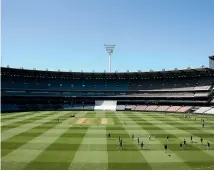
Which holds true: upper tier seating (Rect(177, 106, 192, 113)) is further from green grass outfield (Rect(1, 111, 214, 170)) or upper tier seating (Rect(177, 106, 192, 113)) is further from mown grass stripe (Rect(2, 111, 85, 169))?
mown grass stripe (Rect(2, 111, 85, 169))

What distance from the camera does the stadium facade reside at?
91.8 m

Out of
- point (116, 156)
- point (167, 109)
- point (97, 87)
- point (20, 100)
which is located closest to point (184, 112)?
point (167, 109)

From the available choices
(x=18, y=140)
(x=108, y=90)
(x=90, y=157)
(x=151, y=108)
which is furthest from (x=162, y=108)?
(x=90, y=157)

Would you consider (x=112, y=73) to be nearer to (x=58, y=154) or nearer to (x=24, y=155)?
(x=58, y=154)

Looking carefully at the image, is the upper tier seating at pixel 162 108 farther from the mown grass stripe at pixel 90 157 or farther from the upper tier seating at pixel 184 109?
the mown grass stripe at pixel 90 157

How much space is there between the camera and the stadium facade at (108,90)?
301 feet

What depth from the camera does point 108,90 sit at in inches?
4190

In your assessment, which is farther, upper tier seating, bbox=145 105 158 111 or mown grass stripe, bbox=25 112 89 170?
upper tier seating, bbox=145 105 158 111

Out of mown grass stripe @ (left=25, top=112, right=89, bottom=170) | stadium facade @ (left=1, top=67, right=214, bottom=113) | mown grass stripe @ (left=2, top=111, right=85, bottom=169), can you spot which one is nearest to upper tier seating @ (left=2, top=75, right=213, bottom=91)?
stadium facade @ (left=1, top=67, right=214, bottom=113)

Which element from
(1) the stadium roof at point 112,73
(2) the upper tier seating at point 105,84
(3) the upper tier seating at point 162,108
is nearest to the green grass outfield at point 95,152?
(3) the upper tier seating at point 162,108

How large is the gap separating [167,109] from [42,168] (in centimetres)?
7193

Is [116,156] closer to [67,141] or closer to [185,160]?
[185,160]

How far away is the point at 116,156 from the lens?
27.7 metres

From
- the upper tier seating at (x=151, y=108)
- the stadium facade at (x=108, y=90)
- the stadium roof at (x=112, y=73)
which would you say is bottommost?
the upper tier seating at (x=151, y=108)
